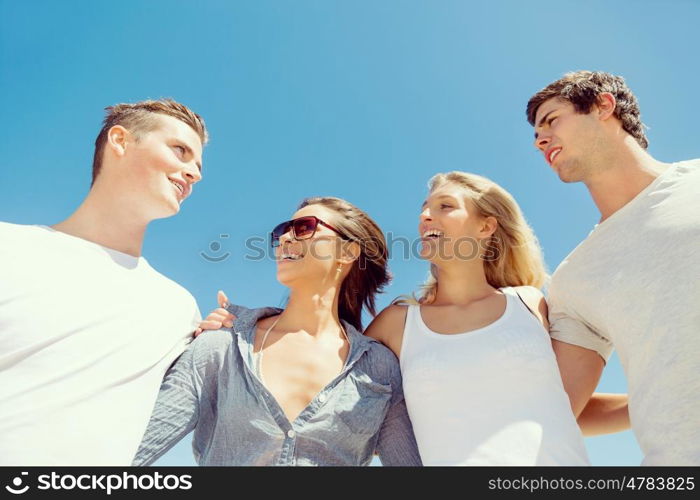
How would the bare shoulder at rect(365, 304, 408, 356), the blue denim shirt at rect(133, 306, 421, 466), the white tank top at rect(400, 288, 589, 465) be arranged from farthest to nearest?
the bare shoulder at rect(365, 304, 408, 356)
the blue denim shirt at rect(133, 306, 421, 466)
the white tank top at rect(400, 288, 589, 465)

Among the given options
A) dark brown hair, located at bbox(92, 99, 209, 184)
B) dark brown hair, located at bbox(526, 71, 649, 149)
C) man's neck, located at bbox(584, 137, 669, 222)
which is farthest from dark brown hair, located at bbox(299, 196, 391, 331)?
dark brown hair, located at bbox(526, 71, 649, 149)

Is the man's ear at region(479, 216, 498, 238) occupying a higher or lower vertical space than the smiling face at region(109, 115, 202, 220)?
lower

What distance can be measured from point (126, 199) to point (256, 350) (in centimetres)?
195

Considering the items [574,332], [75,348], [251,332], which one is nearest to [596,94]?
[574,332]

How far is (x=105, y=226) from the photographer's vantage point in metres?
5.12

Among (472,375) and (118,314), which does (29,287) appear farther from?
(472,375)

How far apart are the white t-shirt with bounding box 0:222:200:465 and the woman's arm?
3.94 meters

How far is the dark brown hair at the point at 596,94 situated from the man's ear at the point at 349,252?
8.96 feet

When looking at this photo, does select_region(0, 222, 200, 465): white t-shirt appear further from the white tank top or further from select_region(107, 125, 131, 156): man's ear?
the white tank top

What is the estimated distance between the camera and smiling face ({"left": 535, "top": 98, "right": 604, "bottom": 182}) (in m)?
5.67

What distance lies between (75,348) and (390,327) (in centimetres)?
277

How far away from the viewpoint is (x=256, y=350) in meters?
4.93
